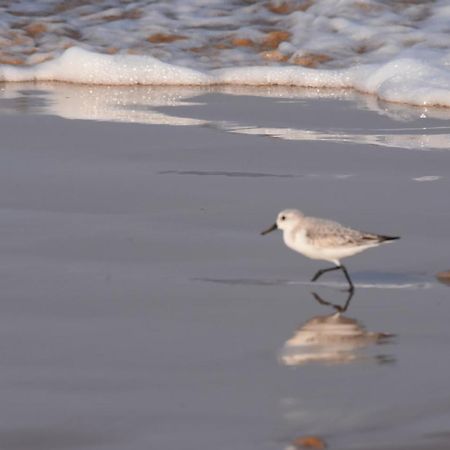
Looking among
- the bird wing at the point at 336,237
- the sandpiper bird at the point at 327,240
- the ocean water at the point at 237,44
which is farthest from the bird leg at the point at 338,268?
the ocean water at the point at 237,44

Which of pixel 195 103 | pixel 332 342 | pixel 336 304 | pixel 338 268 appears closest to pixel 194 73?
pixel 195 103

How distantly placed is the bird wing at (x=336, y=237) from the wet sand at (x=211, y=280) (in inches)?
7.1

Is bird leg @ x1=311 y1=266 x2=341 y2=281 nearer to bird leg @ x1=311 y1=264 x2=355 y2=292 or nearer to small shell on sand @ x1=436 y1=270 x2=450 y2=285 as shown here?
bird leg @ x1=311 y1=264 x2=355 y2=292

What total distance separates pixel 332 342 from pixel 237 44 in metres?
7.28

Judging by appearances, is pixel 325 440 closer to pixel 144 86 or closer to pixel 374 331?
pixel 374 331

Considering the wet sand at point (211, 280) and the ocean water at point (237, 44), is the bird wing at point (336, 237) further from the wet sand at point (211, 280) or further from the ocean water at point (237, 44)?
the ocean water at point (237, 44)

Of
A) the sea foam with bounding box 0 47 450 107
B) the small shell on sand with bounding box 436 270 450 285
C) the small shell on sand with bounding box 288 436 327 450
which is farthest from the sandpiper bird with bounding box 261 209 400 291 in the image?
the sea foam with bounding box 0 47 450 107

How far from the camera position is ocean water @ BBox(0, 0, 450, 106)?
10484 mm

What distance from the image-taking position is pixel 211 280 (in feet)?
17.4

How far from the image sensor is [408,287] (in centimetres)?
521

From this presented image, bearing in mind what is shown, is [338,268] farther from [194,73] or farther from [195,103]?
[194,73]

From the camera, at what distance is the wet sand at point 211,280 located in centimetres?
381

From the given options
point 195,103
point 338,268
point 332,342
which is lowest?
point 332,342

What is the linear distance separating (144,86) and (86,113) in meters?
1.67
